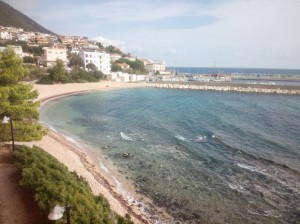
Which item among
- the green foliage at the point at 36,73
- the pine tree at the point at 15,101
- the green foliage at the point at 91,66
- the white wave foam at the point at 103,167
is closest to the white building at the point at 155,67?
the green foliage at the point at 91,66

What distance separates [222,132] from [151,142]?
998 cm

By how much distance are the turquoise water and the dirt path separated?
25.0ft

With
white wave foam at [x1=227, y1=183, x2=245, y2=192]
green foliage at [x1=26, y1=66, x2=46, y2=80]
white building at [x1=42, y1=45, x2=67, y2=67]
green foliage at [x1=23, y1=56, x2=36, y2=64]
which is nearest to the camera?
white wave foam at [x1=227, y1=183, x2=245, y2=192]

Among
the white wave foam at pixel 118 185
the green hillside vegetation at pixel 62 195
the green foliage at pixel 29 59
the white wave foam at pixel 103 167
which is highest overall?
the green foliage at pixel 29 59

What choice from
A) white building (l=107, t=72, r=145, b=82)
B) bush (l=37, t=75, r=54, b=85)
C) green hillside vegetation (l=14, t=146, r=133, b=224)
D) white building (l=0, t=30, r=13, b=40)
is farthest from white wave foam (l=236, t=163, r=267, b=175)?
white building (l=0, t=30, r=13, b=40)

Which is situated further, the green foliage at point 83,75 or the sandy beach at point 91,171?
the green foliage at point 83,75

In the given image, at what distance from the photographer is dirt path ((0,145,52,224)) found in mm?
11258

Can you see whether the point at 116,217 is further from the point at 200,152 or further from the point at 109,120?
the point at 109,120

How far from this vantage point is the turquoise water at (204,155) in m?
16.7

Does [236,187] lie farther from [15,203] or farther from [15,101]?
[15,101]

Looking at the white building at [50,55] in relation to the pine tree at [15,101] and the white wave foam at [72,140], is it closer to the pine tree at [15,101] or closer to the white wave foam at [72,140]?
the white wave foam at [72,140]

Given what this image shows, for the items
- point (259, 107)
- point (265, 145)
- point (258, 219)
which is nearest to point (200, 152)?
point (265, 145)

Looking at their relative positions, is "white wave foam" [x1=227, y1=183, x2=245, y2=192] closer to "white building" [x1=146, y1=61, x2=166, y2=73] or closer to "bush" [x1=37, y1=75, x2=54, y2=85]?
"bush" [x1=37, y1=75, x2=54, y2=85]

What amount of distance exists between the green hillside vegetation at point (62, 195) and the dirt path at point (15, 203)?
0.52m
